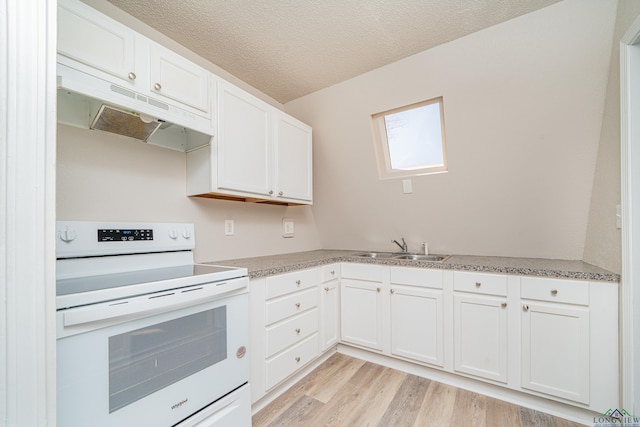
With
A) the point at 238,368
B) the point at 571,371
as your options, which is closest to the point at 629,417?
the point at 571,371

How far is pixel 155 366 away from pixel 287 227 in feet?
5.80

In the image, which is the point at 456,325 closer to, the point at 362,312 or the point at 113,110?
the point at 362,312

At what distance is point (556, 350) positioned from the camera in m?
1.67

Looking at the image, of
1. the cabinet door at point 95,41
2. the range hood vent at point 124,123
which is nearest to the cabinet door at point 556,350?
the range hood vent at point 124,123

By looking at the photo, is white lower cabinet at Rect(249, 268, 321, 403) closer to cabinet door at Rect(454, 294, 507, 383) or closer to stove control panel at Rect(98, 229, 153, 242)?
stove control panel at Rect(98, 229, 153, 242)

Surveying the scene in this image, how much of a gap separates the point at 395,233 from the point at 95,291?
7.69 feet

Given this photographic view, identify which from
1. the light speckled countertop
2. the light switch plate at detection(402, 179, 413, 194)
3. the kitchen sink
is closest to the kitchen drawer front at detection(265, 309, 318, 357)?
the light speckled countertop

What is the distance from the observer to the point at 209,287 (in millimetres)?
1358

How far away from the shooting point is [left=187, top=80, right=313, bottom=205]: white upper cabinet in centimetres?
182

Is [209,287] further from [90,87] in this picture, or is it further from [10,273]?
[90,87]

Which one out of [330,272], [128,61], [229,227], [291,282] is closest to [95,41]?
[128,61]

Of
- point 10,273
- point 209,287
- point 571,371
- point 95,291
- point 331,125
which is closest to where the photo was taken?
point 10,273

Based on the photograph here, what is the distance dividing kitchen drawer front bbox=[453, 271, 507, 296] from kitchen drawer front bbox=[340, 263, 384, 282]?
56 cm

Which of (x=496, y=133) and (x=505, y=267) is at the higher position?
(x=496, y=133)
